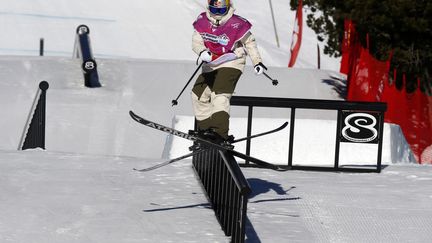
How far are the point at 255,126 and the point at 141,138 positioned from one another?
150 inches

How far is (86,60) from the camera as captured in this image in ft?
68.8

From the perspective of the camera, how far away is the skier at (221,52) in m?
10.4

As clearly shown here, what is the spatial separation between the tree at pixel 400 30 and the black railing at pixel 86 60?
17.2ft

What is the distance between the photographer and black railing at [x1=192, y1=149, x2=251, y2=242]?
8.49 meters

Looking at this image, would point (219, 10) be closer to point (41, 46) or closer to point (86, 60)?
point (86, 60)

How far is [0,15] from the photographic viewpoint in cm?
3375

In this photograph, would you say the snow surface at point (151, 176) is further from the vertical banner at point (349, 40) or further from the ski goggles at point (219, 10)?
the ski goggles at point (219, 10)

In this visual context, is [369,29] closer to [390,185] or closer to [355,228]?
[390,185]

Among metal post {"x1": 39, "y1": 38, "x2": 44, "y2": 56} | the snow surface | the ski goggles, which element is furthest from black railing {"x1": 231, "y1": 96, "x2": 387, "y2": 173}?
metal post {"x1": 39, "y1": 38, "x2": 44, "y2": 56}

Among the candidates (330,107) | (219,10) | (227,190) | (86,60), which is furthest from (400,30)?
(227,190)

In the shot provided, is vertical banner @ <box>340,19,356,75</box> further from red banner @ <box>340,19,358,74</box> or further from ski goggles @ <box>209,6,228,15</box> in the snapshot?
ski goggles @ <box>209,6,228,15</box>

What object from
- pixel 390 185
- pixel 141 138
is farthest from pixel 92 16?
pixel 390 185

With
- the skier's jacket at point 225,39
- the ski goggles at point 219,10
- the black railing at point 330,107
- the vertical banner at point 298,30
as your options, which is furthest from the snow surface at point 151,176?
the vertical banner at point 298,30

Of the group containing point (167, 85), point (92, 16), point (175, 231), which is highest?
point (92, 16)
